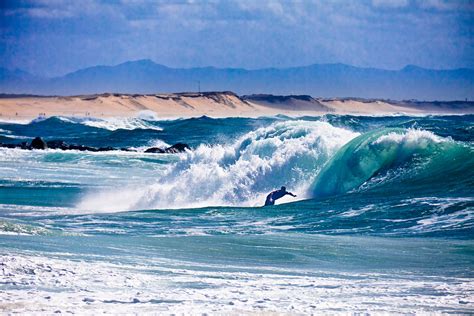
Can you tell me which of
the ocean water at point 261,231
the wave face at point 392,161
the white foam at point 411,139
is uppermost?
the white foam at point 411,139

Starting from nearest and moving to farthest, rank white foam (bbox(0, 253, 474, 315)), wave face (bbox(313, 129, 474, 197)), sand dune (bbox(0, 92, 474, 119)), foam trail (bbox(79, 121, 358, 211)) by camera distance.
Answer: white foam (bbox(0, 253, 474, 315)) < wave face (bbox(313, 129, 474, 197)) < foam trail (bbox(79, 121, 358, 211)) < sand dune (bbox(0, 92, 474, 119))

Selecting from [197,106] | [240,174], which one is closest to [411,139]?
[240,174]

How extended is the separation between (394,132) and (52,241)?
11.3 m

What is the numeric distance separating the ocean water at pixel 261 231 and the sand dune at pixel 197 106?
8475 cm

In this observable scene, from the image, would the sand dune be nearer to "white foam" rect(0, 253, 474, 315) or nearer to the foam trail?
the foam trail

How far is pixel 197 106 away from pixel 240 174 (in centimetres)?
11660

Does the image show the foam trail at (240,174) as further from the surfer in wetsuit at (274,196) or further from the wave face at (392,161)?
the surfer in wetsuit at (274,196)

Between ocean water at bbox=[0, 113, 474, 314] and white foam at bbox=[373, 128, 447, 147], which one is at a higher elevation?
white foam at bbox=[373, 128, 447, 147]

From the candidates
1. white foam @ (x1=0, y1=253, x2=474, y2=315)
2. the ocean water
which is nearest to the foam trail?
the ocean water

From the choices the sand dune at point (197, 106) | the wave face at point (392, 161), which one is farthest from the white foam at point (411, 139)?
the sand dune at point (197, 106)

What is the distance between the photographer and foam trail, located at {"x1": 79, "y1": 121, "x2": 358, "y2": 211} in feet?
65.5

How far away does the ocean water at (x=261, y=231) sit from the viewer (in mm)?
8070

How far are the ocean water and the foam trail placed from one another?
0.16 ft

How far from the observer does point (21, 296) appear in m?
7.76
